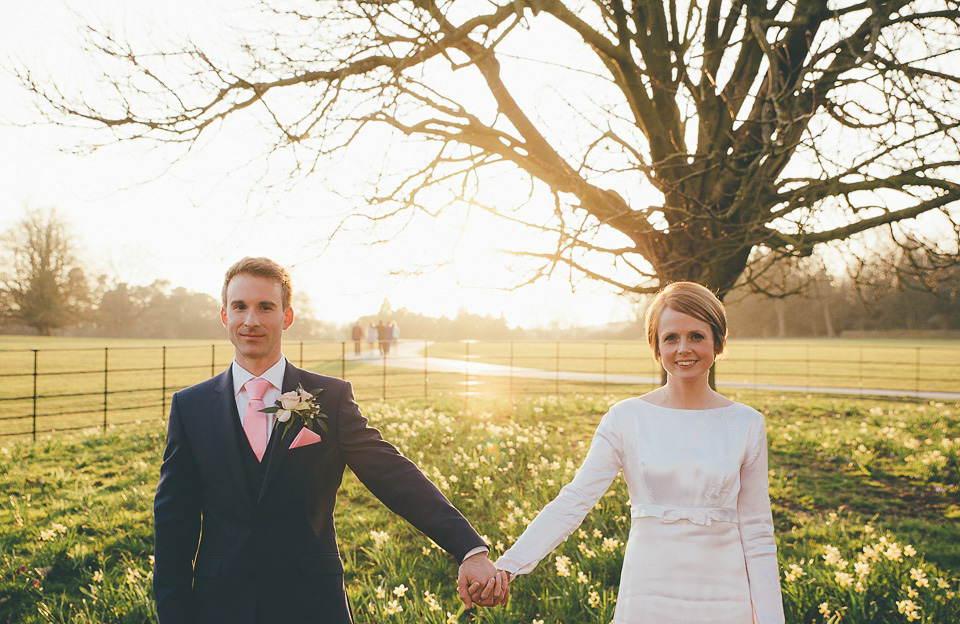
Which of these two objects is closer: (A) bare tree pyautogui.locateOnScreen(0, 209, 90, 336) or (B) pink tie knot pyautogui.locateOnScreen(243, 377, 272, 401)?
(B) pink tie knot pyautogui.locateOnScreen(243, 377, 272, 401)

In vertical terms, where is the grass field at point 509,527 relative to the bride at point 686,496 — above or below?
below

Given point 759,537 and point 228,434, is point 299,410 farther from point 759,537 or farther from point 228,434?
point 759,537

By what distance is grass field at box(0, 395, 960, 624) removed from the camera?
12.9ft

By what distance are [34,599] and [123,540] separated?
3.10 feet

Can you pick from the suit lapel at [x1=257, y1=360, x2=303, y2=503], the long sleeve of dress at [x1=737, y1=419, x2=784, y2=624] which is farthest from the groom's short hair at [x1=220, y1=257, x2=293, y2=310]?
the long sleeve of dress at [x1=737, y1=419, x2=784, y2=624]

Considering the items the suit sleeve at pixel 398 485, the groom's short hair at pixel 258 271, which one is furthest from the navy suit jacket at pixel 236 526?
the groom's short hair at pixel 258 271

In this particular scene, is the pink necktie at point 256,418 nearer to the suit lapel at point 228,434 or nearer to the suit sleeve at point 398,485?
the suit lapel at point 228,434

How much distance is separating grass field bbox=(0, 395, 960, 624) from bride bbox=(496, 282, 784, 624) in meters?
1.60

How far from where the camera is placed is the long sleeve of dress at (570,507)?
7.75 ft

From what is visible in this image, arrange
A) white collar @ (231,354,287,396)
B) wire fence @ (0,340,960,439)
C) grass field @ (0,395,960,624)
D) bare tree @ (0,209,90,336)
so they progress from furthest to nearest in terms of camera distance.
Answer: bare tree @ (0,209,90,336), wire fence @ (0,340,960,439), grass field @ (0,395,960,624), white collar @ (231,354,287,396)

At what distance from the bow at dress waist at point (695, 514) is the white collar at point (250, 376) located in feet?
4.93

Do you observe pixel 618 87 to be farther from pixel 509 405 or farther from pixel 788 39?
pixel 509 405

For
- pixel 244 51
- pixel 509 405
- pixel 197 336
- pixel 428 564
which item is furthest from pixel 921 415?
pixel 197 336

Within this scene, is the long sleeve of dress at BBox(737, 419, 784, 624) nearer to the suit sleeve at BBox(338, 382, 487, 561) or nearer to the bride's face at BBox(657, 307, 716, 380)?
the bride's face at BBox(657, 307, 716, 380)
